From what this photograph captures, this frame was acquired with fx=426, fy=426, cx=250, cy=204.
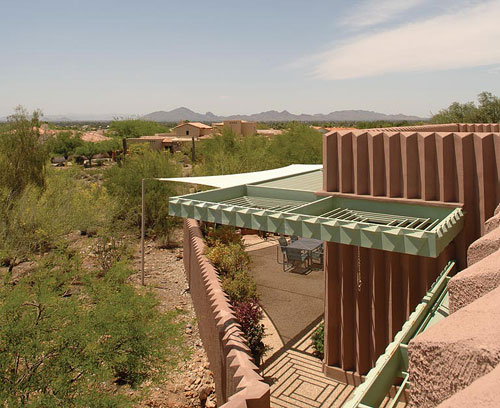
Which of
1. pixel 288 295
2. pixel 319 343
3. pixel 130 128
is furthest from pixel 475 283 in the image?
pixel 130 128

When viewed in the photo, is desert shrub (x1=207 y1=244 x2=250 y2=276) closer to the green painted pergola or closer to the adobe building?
the green painted pergola

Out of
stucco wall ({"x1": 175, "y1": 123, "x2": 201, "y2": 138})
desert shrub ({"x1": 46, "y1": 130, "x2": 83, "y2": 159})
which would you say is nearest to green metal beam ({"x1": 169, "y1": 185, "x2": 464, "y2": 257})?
desert shrub ({"x1": 46, "y1": 130, "x2": 83, "y2": 159})

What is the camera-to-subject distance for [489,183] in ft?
21.4

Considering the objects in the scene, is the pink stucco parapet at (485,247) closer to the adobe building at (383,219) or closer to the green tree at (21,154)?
the adobe building at (383,219)

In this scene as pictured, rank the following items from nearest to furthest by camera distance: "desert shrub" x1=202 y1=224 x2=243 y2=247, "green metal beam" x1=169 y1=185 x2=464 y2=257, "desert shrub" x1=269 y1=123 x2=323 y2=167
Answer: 1. "green metal beam" x1=169 y1=185 x2=464 y2=257
2. "desert shrub" x1=202 y1=224 x2=243 y2=247
3. "desert shrub" x1=269 y1=123 x2=323 y2=167

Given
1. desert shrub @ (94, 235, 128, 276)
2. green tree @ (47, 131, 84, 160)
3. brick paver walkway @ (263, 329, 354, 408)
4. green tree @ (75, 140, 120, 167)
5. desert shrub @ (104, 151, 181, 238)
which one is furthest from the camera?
green tree @ (47, 131, 84, 160)

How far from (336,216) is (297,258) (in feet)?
24.0

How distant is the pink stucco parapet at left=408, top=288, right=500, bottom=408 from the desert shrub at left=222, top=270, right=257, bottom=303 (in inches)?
334

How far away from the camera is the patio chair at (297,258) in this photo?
14484 mm

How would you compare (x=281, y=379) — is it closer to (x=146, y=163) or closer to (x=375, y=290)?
(x=375, y=290)

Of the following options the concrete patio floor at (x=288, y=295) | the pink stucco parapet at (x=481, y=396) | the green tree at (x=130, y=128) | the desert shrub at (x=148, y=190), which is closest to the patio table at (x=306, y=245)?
the concrete patio floor at (x=288, y=295)

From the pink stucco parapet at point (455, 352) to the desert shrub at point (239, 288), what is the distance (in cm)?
848

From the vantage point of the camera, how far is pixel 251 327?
28.5ft

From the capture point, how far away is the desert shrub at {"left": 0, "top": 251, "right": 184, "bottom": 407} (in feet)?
18.4
